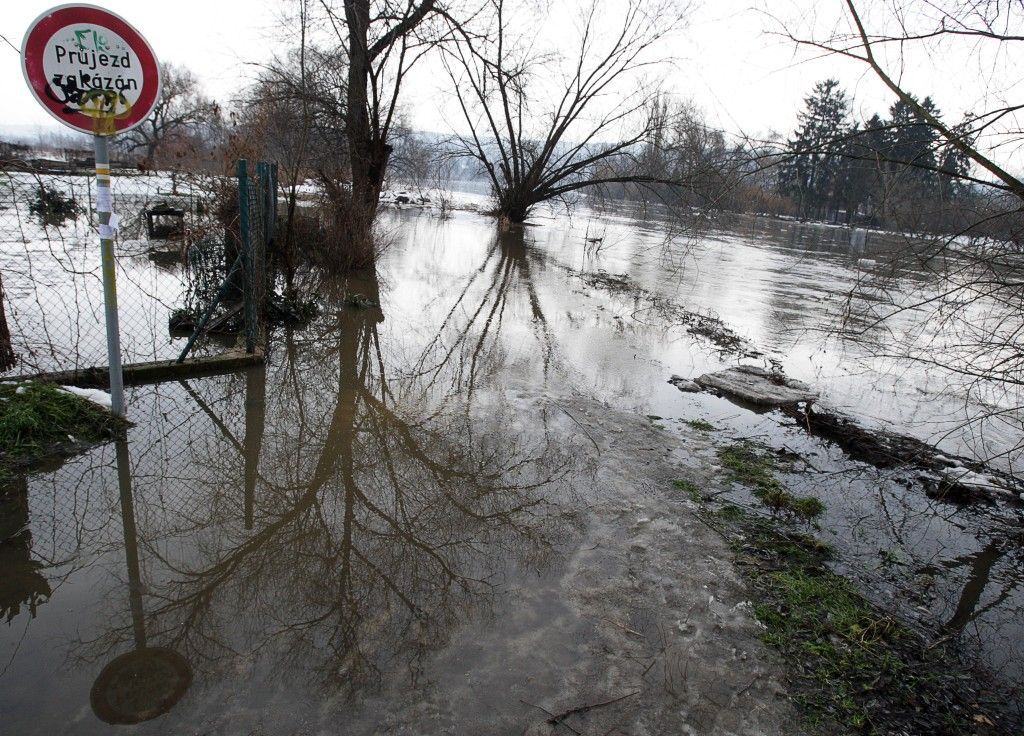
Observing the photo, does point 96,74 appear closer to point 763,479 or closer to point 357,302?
point 763,479

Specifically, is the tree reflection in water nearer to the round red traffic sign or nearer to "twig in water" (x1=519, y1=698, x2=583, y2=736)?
"twig in water" (x1=519, y1=698, x2=583, y2=736)

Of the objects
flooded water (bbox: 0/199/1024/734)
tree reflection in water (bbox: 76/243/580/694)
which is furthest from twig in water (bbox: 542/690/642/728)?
tree reflection in water (bbox: 76/243/580/694)

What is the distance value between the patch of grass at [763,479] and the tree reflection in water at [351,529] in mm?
1413

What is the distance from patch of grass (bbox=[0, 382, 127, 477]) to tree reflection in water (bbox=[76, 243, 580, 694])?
853 millimetres

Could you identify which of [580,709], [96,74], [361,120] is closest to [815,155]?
[580,709]

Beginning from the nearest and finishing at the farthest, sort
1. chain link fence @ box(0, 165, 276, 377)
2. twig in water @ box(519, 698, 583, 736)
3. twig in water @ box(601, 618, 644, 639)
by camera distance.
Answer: twig in water @ box(519, 698, 583, 736), twig in water @ box(601, 618, 644, 639), chain link fence @ box(0, 165, 276, 377)

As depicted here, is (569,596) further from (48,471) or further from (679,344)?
(679,344)

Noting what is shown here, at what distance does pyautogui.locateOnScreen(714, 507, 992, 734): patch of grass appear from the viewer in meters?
2.72

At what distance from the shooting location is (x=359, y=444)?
495 cm

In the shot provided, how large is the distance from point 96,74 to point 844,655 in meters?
5.40

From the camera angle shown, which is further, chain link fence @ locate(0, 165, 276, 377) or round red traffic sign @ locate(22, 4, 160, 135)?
chain link fence @ locate(0, 165, 276, 377)

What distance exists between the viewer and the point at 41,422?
433 cm

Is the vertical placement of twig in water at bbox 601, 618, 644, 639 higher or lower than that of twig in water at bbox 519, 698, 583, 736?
higher

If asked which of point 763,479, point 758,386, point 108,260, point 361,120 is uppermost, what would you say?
point 361,120
